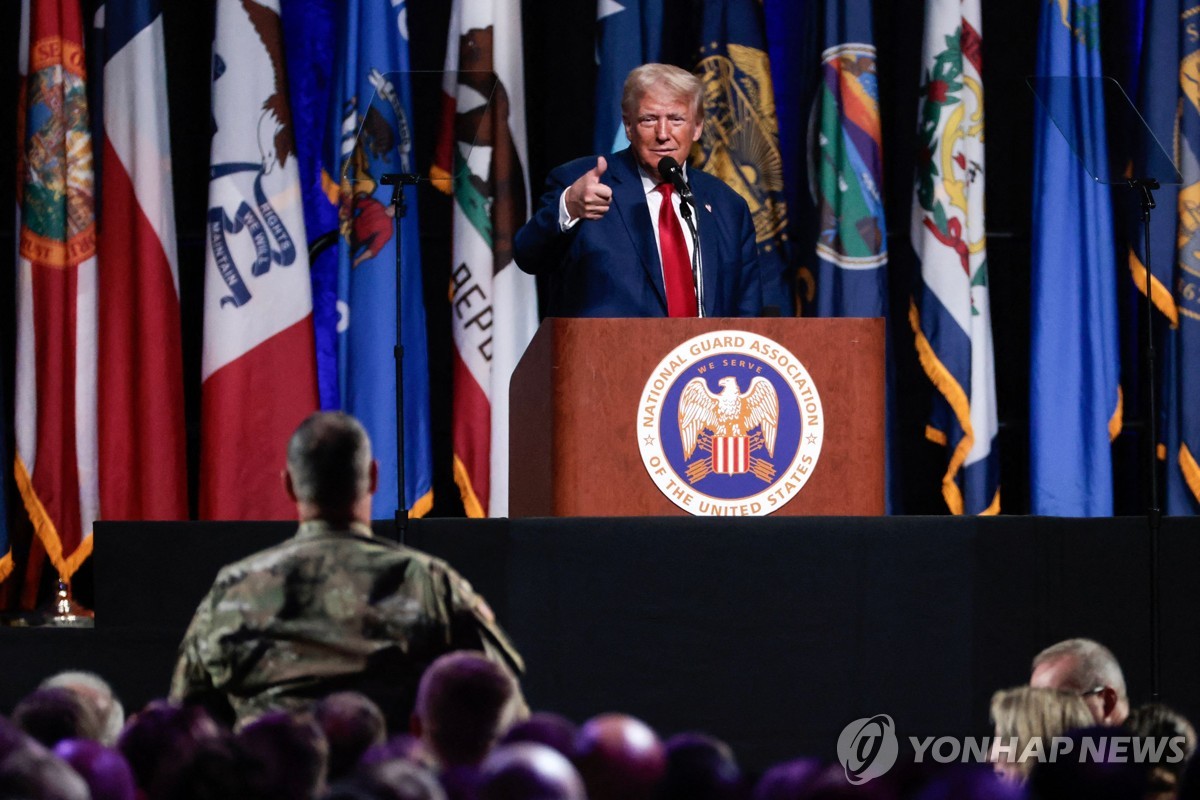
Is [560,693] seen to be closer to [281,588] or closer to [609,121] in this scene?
[281,588]

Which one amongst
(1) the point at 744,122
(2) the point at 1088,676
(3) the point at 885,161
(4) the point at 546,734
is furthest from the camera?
(3) the point at 885,161

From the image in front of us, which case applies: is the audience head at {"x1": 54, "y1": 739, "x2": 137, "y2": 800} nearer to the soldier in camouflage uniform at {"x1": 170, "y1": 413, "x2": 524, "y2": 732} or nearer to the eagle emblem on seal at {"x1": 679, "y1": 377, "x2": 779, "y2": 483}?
the soldier in camouflage uniform at {"x1": 170, "y1": 413, "x2": 524, "y2": 732}

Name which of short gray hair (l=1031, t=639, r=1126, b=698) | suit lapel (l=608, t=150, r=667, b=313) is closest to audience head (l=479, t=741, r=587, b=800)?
short gray hair (l=1031, t=639, r=1126, b=698)

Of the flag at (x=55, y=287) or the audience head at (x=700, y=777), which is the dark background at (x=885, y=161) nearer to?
the flag at (x=55, y=287)

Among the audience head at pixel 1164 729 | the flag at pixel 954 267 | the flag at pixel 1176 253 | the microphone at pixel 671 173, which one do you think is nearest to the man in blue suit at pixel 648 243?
the microphone at pixel 671 173

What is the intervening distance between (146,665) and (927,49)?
145 inches

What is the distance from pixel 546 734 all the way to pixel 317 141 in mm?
4996

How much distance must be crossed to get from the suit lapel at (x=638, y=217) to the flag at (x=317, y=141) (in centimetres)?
185

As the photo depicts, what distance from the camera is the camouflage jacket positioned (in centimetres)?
188

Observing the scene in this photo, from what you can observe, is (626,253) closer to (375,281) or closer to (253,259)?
(375,281)

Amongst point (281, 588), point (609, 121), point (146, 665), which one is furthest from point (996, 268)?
point (281, 588)

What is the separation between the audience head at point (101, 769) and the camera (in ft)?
2.85

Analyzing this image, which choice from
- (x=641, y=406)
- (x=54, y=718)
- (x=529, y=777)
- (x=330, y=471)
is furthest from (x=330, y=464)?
(x=641, y=406)

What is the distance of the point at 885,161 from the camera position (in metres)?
6.03
